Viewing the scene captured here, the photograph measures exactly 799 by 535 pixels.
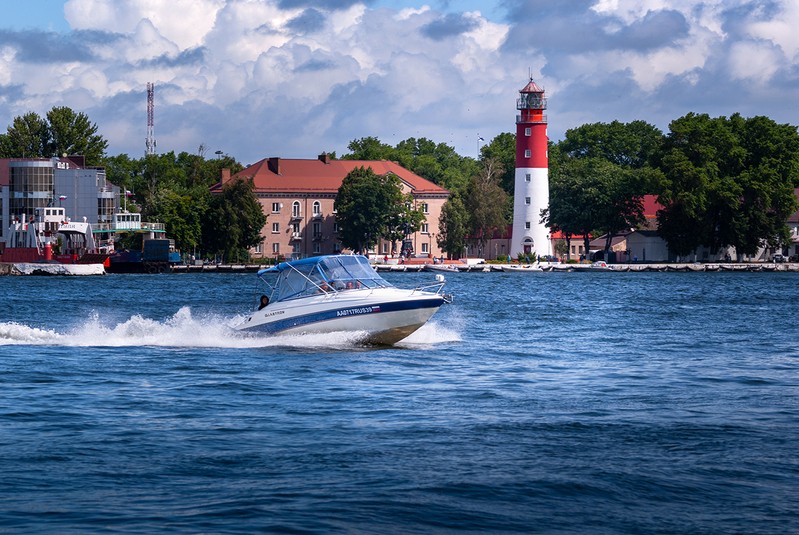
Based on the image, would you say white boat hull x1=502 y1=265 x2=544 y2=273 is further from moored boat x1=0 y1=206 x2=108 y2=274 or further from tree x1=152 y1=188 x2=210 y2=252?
moored boat x1=0 y1=206 x2=108 y2=274

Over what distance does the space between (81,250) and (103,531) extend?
12138 centimetres

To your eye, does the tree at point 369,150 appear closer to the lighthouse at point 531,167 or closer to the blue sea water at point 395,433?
the lighthouse at point 531,167

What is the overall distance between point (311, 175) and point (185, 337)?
11758 cm

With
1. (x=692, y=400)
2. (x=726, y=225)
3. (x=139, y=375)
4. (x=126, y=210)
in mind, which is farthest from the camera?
(x=126, y=210)

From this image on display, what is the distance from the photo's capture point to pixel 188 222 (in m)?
135

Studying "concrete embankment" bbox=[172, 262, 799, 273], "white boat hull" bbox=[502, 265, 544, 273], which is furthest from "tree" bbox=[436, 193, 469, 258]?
"white boat hull" bbox=[502, 265, 544, 273]

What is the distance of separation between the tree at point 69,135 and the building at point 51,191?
743 inches

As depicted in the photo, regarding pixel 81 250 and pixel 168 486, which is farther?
pixel 81 250

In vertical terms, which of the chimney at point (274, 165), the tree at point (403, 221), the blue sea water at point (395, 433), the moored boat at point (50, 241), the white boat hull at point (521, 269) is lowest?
the blue sea water at point (395, 433)

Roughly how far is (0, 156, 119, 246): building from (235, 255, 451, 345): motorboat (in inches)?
4352

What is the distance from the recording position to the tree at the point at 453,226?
5714 inches

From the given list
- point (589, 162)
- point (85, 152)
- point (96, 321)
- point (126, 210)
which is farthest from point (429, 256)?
point (96, 321)

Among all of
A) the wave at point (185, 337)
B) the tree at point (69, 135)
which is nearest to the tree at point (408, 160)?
the tree at point (69, 135)

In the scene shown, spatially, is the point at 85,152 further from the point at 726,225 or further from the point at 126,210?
the point at 726,225
